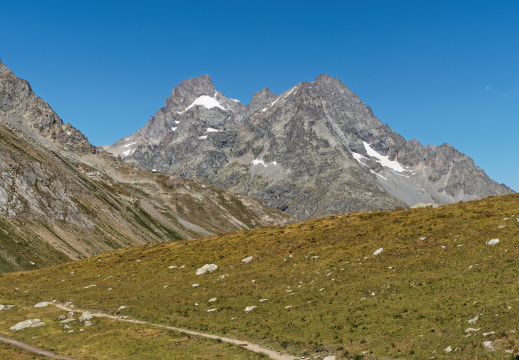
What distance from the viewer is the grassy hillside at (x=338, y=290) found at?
28.6 m

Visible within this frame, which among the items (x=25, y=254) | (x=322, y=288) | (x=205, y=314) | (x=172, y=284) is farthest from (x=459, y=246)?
(x=25, y=254)

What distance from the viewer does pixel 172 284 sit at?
192 feet

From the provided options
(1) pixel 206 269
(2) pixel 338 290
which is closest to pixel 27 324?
(1) pixel 206 269

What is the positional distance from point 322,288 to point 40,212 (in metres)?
151

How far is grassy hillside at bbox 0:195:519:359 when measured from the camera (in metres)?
28.6

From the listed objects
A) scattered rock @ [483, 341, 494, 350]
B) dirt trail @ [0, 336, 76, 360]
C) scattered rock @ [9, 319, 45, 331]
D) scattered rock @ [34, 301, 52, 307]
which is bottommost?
scattered rock @ [483, 341, 494, 350]

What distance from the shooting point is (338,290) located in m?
41.2

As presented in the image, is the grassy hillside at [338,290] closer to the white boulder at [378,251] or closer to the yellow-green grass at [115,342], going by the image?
the yellow-green grass at [115,342]

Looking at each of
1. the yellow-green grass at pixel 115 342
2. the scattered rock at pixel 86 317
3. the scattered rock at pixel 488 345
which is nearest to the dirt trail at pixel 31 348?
the yellow-green grass at pixel 115 342

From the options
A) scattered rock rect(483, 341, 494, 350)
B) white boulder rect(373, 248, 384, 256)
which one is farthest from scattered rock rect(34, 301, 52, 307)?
scattered rock rect(483, 341, 494, 350)

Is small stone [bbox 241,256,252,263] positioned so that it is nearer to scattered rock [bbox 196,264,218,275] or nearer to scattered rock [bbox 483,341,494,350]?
scattered rock [bbox 196,264,218,275]

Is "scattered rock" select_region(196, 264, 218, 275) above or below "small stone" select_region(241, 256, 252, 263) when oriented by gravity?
below

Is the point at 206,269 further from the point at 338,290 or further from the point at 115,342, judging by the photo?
the point at 338,290

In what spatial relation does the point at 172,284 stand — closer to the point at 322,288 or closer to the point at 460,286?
the point at 322,288
